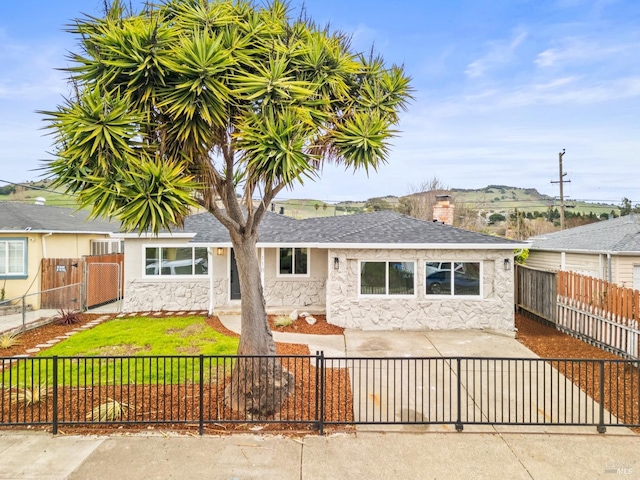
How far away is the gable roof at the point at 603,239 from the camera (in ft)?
36.1

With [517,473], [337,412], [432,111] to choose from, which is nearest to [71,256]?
[337,412]

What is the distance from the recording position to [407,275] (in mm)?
11094

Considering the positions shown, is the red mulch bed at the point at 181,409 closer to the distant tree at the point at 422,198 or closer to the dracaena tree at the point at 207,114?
the dracaena tree at the point at 207,114

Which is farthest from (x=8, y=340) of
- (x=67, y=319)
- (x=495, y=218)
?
(x=495, y=218)

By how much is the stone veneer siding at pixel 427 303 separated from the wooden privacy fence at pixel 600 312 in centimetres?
138

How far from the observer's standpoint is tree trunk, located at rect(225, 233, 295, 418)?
5.68 m

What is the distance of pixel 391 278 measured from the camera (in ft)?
36.5

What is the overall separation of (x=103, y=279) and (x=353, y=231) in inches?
416

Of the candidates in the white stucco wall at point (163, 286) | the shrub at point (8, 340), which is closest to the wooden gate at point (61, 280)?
the white stucco wall at point (163, 286)

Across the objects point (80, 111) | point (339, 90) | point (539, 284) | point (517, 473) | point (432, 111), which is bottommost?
point (517, 473)

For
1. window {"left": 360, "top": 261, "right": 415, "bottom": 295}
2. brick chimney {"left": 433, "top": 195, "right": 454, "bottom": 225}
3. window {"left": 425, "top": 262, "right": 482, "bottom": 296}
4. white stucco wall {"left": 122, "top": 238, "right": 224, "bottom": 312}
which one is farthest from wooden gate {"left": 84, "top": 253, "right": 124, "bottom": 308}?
brick chimney {"left": 433, "top": 195, "right": 454, "bottom": 225}

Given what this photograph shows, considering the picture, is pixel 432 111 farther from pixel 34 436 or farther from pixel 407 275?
pixel 34 436

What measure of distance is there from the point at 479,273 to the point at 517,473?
7530 millimetres

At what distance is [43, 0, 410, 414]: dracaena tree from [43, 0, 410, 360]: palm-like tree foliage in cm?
2
